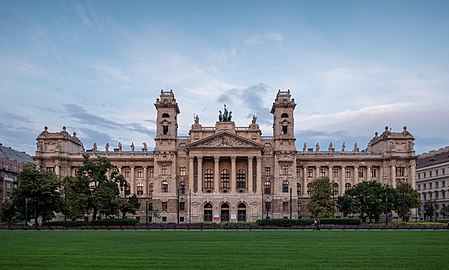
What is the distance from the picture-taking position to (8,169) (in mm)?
131250

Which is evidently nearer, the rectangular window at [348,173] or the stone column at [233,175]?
the stone column at [233,175]

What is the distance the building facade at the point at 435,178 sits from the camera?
135250 mm

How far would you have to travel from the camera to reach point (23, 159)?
509 feet

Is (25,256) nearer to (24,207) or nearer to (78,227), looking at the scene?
(78,227)

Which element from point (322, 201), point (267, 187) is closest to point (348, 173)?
point (267, 187)

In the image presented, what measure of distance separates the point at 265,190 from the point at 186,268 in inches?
3905

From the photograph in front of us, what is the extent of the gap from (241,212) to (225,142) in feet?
53.3

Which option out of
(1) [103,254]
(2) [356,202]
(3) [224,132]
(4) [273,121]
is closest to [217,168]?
(3) [224,132]

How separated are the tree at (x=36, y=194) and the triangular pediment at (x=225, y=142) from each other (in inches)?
1628


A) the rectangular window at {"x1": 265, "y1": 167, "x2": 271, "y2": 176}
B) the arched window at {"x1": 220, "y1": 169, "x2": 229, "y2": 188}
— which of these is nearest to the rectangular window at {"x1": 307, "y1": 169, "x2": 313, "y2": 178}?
the rectangular window at {"x1": 265, "y1": 167, "x2": 271, "y2": 176}

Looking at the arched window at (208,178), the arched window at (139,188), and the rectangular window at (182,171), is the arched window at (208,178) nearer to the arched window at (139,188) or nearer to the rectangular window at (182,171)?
the rectangular window at (182,171)

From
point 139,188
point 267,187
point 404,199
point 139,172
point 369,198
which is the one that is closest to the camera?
point 369,198

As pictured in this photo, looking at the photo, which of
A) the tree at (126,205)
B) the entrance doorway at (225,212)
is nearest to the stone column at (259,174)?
the entrance doorway at (225,212)

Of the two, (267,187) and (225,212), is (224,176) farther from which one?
(267,187)
